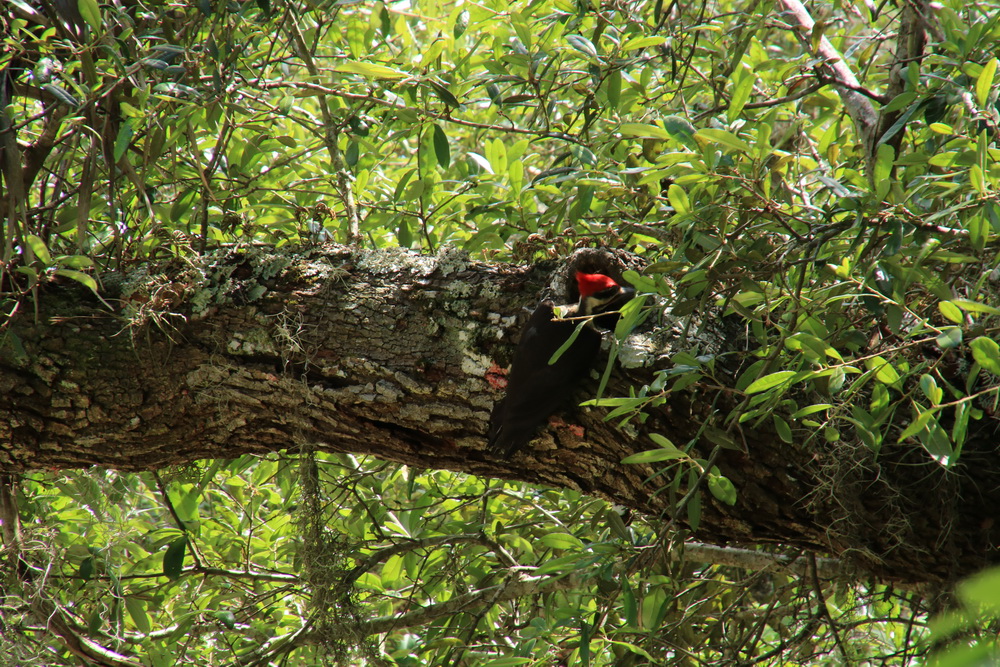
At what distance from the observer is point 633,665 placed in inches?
64.1

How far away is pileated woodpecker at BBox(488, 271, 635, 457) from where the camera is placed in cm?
146

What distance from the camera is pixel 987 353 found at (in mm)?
914

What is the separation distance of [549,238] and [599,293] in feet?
1.30

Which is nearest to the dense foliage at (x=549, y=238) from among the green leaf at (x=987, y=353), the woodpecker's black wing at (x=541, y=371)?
the green leaf at (x=987, y=353)

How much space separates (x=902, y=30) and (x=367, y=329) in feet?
4.26

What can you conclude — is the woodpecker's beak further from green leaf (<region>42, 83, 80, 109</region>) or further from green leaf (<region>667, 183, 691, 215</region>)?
green leaf (<region>42, 83, 80, 109</region>)

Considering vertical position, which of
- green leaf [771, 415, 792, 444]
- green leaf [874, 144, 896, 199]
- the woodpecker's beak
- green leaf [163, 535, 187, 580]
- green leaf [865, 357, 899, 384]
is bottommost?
green leaf [163, 535, 187, 580]

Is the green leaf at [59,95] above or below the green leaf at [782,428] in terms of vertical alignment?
above

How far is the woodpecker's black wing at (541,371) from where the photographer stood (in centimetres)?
145

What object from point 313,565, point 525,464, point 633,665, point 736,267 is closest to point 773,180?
point 736,267

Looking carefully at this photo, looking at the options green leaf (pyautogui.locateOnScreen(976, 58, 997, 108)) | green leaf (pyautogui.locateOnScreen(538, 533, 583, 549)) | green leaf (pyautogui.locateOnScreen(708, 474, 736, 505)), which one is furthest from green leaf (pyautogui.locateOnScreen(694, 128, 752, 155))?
green leaf (pyautogui.locateOnScreen(538, 533, 583, 549))

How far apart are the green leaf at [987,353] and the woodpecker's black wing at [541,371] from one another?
684 millimetres

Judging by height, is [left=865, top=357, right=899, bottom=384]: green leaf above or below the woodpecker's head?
above

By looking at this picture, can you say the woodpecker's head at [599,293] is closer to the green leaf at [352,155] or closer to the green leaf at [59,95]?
the green leaf at [352,155]
